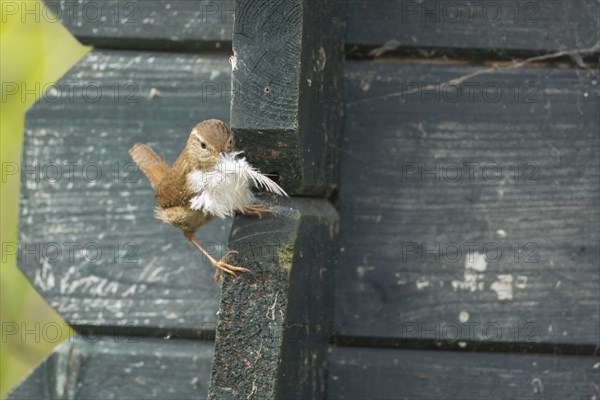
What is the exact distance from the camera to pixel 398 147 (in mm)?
2320

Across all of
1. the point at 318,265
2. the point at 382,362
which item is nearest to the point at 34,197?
the point at 318,265

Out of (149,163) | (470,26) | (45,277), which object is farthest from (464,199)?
(45,277)

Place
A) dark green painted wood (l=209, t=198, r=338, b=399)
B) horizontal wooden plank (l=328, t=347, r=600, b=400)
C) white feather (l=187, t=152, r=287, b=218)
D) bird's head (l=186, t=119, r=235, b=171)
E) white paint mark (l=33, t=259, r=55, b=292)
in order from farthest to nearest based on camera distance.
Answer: white paint mark (l=33, t=259, r=55, b=292) < horizontal wooden plank (l=328, t=347, r=600, b=400) < bird's head (l=186, t=119, r=235, b=171) < white feather (l=187, t=152, r=287, b=218) < dark green painted wood (l=209, t=198, r=338, b=399)

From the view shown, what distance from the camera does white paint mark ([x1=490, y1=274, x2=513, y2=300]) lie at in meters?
2.29

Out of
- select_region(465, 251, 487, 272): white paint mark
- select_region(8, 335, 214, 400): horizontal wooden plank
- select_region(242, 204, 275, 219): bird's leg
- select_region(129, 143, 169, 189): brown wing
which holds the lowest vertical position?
select_region(8, 335, 214, 400): horizontal wooden plank

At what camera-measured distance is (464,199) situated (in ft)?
7.58

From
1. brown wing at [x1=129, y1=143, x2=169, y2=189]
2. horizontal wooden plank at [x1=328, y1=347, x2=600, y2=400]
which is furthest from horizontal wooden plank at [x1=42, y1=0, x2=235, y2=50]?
horizontal wooden plank at [x1=328, y1=347, x2=600, y2=400]

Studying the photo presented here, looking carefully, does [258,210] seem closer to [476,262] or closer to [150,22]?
[476,262]

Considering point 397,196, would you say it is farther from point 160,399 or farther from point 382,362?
point 160,399

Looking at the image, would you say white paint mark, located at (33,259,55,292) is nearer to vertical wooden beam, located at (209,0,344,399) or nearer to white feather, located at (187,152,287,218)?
white feather, located at (187,152,287,218)

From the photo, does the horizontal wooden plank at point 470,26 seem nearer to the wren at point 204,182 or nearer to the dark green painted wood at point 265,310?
the wren at point 204,182

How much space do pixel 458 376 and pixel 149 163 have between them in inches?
35.6

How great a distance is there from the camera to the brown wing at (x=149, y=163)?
2.37 m

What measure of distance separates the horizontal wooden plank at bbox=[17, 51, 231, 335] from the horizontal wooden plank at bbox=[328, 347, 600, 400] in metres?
0.39
